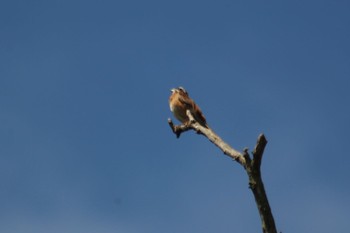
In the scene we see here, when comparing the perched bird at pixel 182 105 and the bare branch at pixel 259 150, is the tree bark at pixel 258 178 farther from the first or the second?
the perched bird at pixel 182 105

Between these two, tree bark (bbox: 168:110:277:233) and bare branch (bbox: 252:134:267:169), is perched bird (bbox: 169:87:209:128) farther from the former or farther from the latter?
bare branch (bbox: 252:134:267:169)

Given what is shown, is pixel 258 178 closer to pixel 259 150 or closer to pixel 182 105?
pixel 259 150

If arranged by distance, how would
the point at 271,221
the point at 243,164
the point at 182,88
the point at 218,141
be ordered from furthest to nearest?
the point at 182,88 → the point at 218,141 → the point at 243,164 → the point at 271,221

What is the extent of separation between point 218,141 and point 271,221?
7.04ft

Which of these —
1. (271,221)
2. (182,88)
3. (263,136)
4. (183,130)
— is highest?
(182,88)

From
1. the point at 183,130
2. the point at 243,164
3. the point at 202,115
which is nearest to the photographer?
the point at 243,164

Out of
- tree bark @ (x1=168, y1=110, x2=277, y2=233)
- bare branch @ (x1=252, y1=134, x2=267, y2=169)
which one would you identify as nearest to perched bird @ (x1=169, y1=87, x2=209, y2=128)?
tree bark @ (x1=168, y1=110, x2=277, y2=233)

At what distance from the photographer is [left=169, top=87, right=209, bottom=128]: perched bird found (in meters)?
13.7

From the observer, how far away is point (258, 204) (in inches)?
256

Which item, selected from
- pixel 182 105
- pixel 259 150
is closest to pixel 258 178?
pixel 259 150

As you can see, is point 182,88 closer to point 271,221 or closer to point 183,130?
point 183,130

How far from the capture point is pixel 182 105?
14.0 m

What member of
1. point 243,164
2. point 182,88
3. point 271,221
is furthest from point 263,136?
point 182,88

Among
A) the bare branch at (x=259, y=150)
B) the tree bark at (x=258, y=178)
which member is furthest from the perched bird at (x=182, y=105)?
Answer: the bare branch at (x=259, y=150)
